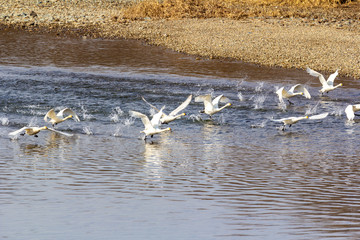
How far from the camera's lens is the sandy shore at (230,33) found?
80.2ft

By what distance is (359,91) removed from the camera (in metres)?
20.7

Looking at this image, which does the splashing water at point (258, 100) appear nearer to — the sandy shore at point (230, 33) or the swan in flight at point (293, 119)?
the swan in flight at point (293, 119)

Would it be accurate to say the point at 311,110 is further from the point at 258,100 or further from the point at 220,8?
the point at 220,8

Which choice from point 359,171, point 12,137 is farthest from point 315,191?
point 12,137

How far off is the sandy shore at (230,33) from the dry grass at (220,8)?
34.9 inches

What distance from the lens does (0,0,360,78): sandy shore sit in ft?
80.2

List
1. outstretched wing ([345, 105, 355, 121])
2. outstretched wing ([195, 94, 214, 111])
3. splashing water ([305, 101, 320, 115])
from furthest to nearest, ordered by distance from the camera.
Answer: splashing water ([305, 101, 320, 115]) → outstretched wing ([345, 105, 355, 121]) → outstretched wing ([195, 94, 214, 111])

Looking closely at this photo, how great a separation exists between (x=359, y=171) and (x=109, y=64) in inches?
586

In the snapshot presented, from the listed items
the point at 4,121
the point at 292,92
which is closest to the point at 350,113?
the point at 292,92

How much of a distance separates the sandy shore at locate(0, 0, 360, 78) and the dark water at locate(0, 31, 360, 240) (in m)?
1.32

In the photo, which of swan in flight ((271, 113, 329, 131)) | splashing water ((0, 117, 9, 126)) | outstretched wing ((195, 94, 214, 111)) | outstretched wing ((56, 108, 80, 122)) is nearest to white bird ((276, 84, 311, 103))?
swan in flight ((271, 113, 329, 131))

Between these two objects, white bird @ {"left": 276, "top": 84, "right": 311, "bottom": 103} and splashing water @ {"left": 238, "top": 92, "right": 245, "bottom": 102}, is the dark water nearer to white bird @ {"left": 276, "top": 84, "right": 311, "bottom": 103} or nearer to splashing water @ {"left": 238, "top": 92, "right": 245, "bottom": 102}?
splashing water @ {"left": 238, "top": 92, "right": 245, "bottom": 102}

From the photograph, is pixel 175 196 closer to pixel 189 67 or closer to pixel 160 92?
pixel 160 92

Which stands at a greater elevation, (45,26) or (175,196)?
(45,26)
